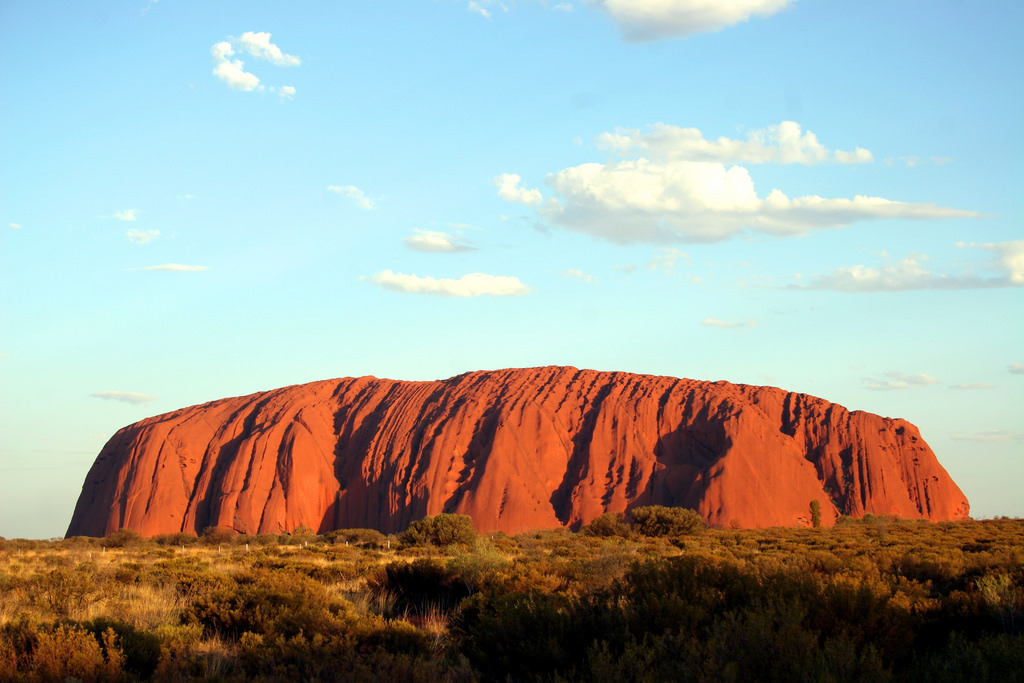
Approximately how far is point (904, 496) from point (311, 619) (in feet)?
218

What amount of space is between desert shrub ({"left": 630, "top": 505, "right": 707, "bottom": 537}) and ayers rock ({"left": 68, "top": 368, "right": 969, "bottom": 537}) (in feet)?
63.5

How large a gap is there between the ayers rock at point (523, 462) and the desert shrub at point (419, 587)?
44.4 m

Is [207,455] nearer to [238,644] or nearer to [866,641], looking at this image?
[238,644]

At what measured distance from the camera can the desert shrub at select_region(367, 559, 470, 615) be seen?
1181 cm

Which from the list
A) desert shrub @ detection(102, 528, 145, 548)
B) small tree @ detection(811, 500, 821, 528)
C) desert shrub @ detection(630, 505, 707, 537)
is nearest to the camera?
desert shrub @ detection(630, 505, 707, 537)

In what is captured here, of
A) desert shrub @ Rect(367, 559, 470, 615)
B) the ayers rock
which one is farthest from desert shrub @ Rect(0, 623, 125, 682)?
the ayers rock

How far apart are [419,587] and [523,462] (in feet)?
162

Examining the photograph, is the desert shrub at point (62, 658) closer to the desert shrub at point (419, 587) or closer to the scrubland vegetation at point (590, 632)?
the scrubland vegetation at point (590, 632)

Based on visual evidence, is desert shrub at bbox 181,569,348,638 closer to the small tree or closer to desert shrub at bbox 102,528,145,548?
desert shrub at bbox 102,528,145,548

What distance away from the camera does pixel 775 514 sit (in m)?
56.2

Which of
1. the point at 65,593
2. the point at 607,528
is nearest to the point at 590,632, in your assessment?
the point at 65,593

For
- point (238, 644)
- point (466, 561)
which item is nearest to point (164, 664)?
point (238, 644)

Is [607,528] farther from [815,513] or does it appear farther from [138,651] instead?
[138,651]

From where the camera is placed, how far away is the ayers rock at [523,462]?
58.6 metres
